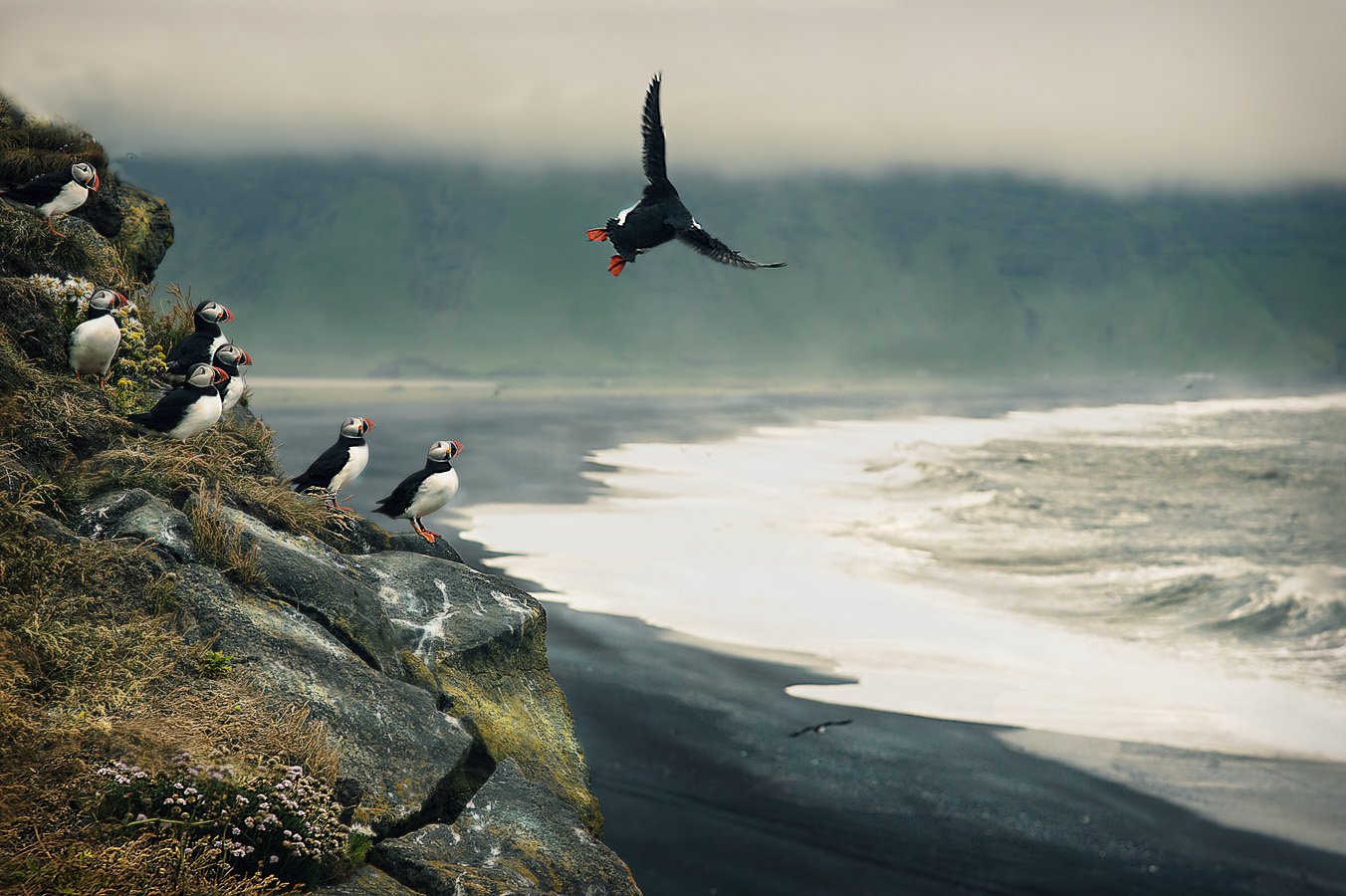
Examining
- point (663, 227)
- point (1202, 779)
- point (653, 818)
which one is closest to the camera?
point (663, 227)

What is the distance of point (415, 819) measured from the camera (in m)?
10.1

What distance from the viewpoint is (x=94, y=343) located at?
12797mm

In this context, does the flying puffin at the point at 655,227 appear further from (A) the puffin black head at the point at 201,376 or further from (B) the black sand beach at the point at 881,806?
(B) the black sand beach at the point at 881,806

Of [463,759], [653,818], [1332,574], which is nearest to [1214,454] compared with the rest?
[1332,574]

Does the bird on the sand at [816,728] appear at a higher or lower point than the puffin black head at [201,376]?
lower

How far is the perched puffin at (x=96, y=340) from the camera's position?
12.8 meters

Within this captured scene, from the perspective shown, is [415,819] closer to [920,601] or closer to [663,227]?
[663,227]

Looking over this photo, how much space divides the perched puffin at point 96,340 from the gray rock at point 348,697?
156 inches

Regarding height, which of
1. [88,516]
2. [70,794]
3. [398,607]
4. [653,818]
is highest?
[88,516]

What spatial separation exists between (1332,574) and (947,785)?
4000cm

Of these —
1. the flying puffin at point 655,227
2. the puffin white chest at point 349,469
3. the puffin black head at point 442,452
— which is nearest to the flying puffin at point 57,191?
the puffin white chest at point 349,469

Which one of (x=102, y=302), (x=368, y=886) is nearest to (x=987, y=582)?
(x=102, y=302)

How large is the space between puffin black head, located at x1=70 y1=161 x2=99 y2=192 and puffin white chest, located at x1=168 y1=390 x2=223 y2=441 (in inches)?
174

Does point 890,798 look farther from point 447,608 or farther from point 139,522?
point 139,522
